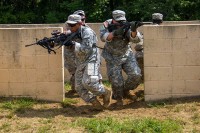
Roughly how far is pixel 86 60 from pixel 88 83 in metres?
0.41

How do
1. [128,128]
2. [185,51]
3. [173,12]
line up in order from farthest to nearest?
[173,12] → [185,51] → [128,128]

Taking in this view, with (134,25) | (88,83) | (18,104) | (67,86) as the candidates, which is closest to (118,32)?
(134,25)

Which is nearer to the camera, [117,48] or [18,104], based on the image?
[18,104]

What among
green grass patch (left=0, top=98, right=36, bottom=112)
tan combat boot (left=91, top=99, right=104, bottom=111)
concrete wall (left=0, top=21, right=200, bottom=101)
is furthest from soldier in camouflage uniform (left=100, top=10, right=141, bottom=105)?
green grass patch (left=0, top=98, right=36, bottom=112)

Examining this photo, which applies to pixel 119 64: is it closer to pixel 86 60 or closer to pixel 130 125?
pixel 86 60

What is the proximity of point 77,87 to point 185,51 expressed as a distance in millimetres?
2090

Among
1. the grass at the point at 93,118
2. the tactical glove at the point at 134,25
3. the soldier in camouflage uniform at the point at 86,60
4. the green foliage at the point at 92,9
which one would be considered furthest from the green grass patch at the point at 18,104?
the green foliage at the point at 92,9

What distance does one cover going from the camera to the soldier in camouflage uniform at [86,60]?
7164 mm

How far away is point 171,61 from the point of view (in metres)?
7.81

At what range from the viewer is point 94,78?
7242 mm

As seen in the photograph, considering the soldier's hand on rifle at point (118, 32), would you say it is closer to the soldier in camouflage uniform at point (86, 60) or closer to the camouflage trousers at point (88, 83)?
the soldier in camouflage uniform at point (86, 60)

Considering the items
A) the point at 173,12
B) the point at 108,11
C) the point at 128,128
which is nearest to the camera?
the point at 128,128

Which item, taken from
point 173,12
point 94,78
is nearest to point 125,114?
point 94,78

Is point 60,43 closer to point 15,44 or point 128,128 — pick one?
point 15,44
